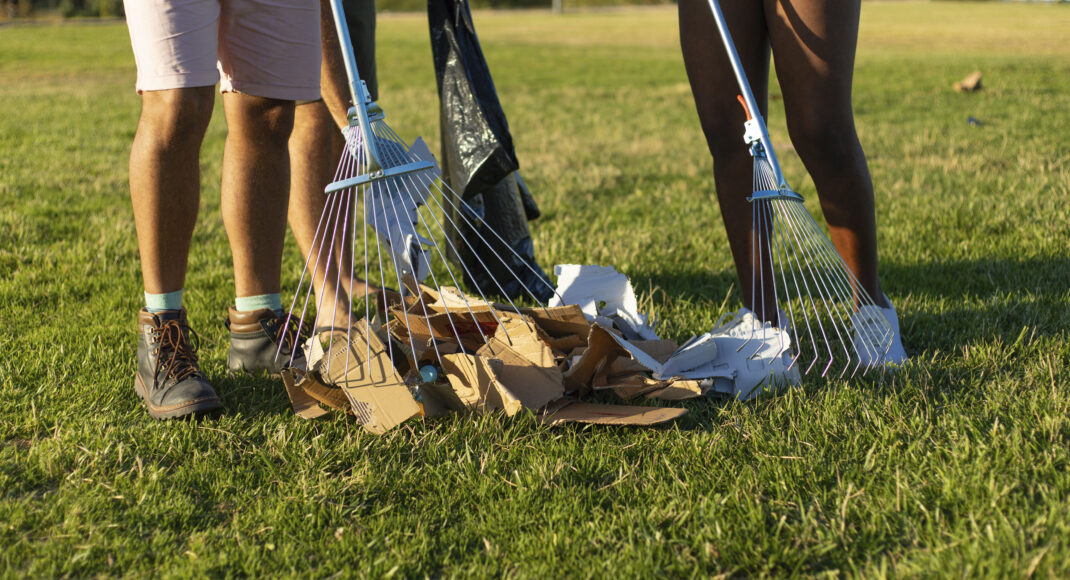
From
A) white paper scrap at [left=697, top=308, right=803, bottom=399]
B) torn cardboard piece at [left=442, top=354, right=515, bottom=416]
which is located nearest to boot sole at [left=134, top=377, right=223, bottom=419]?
torn cardboard piece at [left=442, top=354, right=515, bottom=416]

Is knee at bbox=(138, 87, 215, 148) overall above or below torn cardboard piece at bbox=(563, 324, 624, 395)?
above

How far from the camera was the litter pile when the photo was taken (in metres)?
2.42

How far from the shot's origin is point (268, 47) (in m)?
2.58

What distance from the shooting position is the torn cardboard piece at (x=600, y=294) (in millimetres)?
3033

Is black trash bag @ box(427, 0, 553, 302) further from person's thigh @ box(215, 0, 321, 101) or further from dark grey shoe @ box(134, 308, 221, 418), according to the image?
dark grey shoe @ box(134, 308, 221, 418)

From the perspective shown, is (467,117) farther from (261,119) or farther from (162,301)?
(162,301)

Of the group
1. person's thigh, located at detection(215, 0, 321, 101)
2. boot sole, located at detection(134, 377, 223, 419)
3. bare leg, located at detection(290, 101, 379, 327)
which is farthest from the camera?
bare leg, located at detection(290, 101, 379, 327)

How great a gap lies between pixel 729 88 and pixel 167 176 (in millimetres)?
1720

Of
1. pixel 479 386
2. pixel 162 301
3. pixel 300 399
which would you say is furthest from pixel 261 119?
pixel 479 386

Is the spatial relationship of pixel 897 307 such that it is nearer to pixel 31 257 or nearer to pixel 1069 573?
pixel 1069 573

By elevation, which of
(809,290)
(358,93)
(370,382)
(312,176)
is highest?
(358,93)

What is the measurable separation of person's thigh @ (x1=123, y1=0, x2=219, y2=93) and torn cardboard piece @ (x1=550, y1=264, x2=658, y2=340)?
1353 millimetres

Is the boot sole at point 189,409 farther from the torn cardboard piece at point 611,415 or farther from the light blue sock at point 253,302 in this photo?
the torn cardboard piece at point 611,415

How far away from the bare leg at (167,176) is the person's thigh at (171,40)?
0.13 feet
